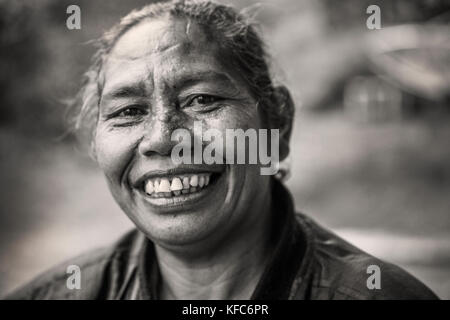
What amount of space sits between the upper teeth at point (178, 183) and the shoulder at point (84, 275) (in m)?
0.36

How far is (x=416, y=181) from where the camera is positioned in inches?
142

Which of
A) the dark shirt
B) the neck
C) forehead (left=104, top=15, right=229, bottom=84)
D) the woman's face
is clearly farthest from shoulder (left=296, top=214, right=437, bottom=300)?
forehead (left=104, top=15, right=229, bottom=84)

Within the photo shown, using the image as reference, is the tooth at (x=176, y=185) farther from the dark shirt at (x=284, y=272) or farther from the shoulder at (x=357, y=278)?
the shoulder at (x=357, y=278)

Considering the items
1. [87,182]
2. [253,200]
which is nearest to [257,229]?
[253,200]

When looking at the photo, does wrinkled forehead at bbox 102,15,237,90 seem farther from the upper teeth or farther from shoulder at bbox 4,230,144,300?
shoulder at bbox 4,230,144,300

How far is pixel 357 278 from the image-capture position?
53.7 inches

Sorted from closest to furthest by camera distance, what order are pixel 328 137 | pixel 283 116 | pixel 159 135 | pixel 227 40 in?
1. pixel 159 135
2. pixel 227 40
3. pixel 283 116
4. pixel 328 137

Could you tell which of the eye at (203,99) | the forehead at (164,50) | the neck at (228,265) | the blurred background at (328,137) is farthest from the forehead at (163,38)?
the blurred background at (328,137)

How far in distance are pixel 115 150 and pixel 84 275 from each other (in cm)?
48

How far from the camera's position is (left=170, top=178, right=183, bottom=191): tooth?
1317mm

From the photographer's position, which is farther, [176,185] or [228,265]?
[228,265]

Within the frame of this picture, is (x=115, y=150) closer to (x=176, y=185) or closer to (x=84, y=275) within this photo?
(x=176, y=185)

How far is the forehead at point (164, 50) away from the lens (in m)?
1.32

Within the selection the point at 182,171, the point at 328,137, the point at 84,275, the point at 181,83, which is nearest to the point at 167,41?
the point at 181,83
